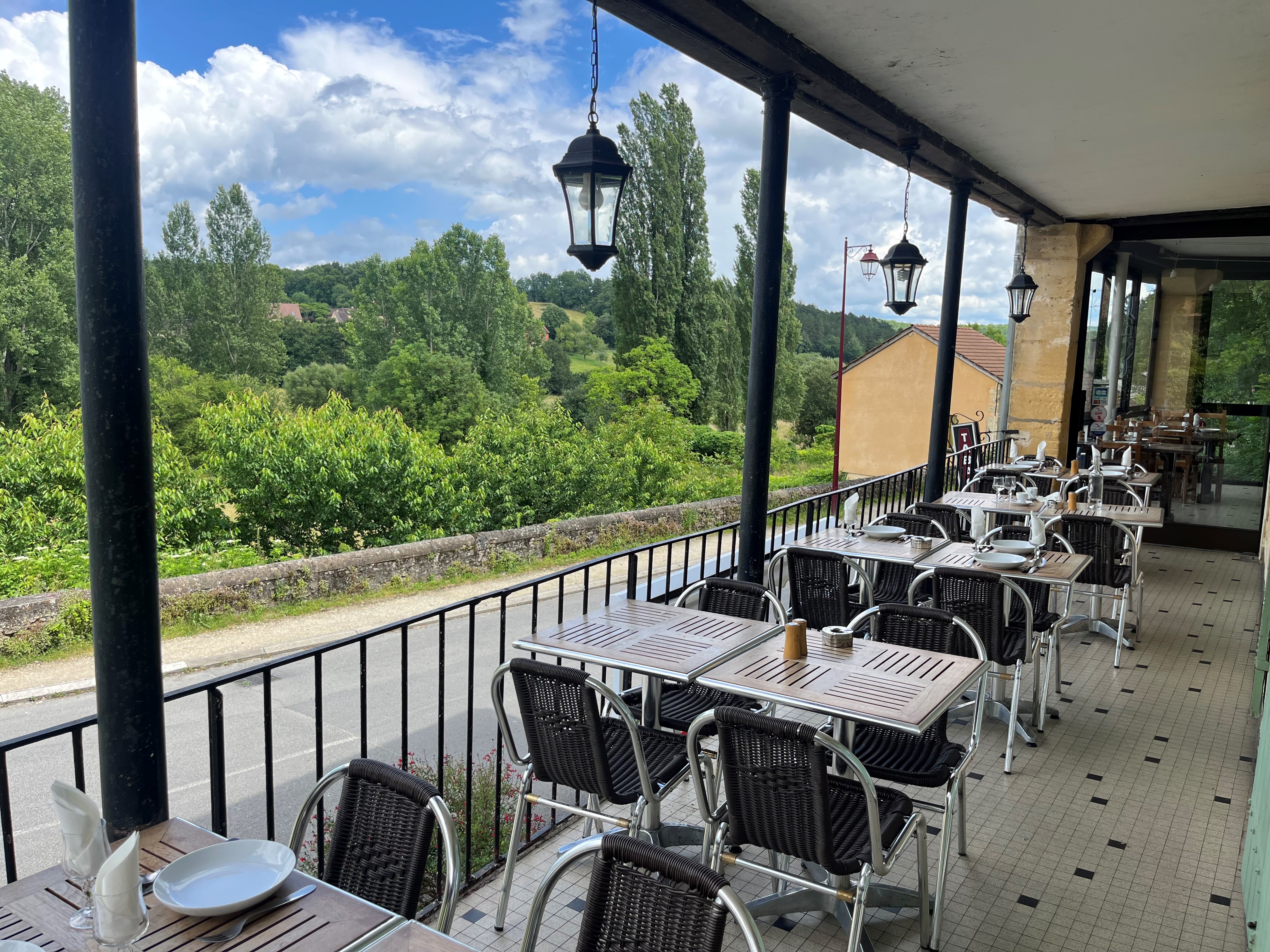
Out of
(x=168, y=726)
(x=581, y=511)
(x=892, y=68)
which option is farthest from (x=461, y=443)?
(x=892, y=68)

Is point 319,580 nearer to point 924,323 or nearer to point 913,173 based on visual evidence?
point 913,173

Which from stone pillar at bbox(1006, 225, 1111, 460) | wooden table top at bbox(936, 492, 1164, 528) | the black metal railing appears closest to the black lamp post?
stone pillar at bbox(1006, 225, 1111, 460)

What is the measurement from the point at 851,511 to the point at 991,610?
124 centimetres

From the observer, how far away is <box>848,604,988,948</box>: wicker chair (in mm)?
2561

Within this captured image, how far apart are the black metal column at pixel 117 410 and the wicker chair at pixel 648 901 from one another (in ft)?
2.98

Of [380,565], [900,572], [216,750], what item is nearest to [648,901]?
[216,750]

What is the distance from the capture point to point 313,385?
3588 cm

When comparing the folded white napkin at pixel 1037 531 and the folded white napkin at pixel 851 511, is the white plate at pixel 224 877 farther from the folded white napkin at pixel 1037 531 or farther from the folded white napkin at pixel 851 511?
the folded white napkin at pixel 1037 531

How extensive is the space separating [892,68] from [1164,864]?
133 inches

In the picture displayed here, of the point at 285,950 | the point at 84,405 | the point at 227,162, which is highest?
the point at 227,162

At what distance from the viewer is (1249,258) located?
797 centimetres

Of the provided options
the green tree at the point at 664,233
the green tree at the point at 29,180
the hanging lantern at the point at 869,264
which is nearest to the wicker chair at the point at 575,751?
the hanging lantern at the point at 869,264

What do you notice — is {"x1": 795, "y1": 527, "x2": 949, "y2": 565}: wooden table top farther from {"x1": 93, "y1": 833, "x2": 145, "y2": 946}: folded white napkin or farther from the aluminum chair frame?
{"x1": 93, "y1": 833, "x2": 145, "y2": 946}: folded white napkin

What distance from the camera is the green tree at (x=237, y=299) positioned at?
34.2 metres
